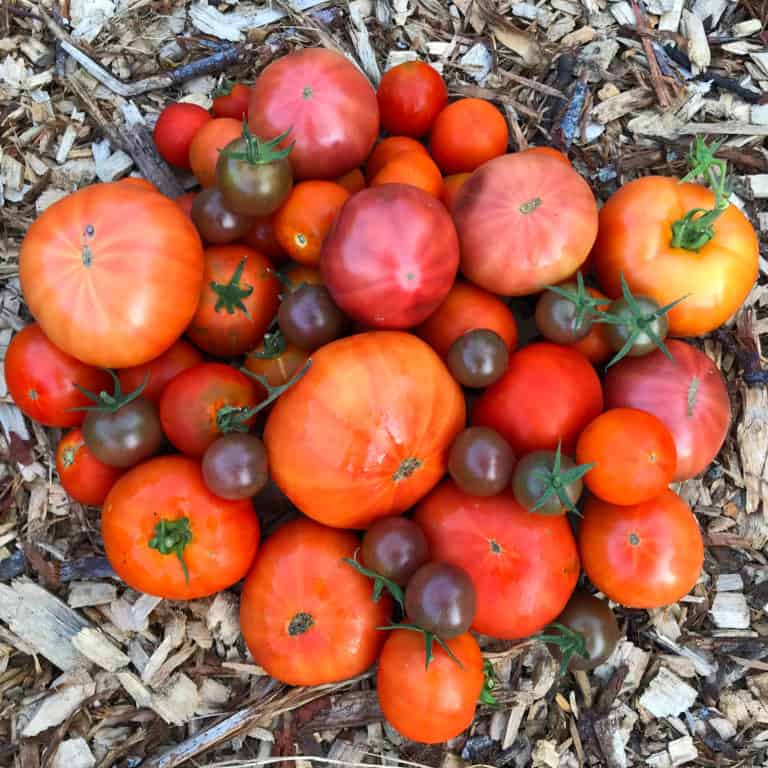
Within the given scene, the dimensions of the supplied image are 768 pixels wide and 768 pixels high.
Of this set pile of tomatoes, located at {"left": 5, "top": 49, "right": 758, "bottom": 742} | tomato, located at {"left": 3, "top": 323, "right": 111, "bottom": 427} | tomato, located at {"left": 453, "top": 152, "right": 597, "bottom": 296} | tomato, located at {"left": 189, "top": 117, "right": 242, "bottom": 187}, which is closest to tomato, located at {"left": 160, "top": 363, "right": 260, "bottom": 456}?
pile of tomatoes, located at {"left": 5, "top": 49, "right": 758, "bottom": 742}

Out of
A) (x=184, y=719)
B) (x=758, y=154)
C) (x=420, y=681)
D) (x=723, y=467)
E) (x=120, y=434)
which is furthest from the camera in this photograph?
(x=758, y=154)

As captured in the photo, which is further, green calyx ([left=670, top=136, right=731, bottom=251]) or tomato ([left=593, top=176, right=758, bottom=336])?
tomato ([left=593, top=176, right=758, bottom=336])

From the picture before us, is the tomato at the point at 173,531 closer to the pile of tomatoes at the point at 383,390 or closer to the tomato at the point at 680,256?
the pile of tomatoes at the point at 383,390

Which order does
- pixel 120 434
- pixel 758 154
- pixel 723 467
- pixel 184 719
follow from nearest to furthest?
1. pixel 120 434
2. pixel 184 719
3. pixel 723 467
4. pixel 758 154

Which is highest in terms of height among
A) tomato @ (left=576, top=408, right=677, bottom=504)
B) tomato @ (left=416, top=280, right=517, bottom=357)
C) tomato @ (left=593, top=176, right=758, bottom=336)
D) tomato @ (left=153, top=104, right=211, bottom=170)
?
tomato @ (left=153, top=104, right=211, bottom=170)

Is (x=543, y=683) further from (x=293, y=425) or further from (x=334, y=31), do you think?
(x=334, y=31)

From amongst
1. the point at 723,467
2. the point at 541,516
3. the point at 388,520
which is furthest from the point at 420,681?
the point at 723,467

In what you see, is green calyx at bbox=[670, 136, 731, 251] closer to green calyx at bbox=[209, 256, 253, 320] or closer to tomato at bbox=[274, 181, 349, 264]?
tomato at bbox=[274, 181, 349, 264]
